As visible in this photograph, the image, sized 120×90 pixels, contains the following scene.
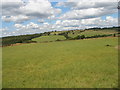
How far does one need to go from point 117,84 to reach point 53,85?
492cm

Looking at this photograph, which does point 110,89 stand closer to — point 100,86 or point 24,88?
point 100,86

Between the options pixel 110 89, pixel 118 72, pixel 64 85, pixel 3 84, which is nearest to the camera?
pixel 110 89

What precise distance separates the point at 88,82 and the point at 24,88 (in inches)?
206

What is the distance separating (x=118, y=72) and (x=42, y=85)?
24.4 ft

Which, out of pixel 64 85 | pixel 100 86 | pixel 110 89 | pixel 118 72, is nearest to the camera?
pixel 110 89

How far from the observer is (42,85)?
9180mm

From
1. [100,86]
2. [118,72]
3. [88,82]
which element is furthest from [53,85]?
[118,72]

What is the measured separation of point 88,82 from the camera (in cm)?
930

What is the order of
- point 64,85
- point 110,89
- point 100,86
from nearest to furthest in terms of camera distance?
1. point 110,89
2. point 100,86
3. point 64,85

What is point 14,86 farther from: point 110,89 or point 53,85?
point 110,89

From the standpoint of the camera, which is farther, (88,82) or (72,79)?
(72,79)

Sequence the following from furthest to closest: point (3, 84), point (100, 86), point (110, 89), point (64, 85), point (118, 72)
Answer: point (118, 72) → point (3, 84) → point (64, 85) → point (100, 86) → point (110, 89)

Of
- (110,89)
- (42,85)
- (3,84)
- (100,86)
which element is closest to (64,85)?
(42,85)

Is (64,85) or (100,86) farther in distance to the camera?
(64,85)
